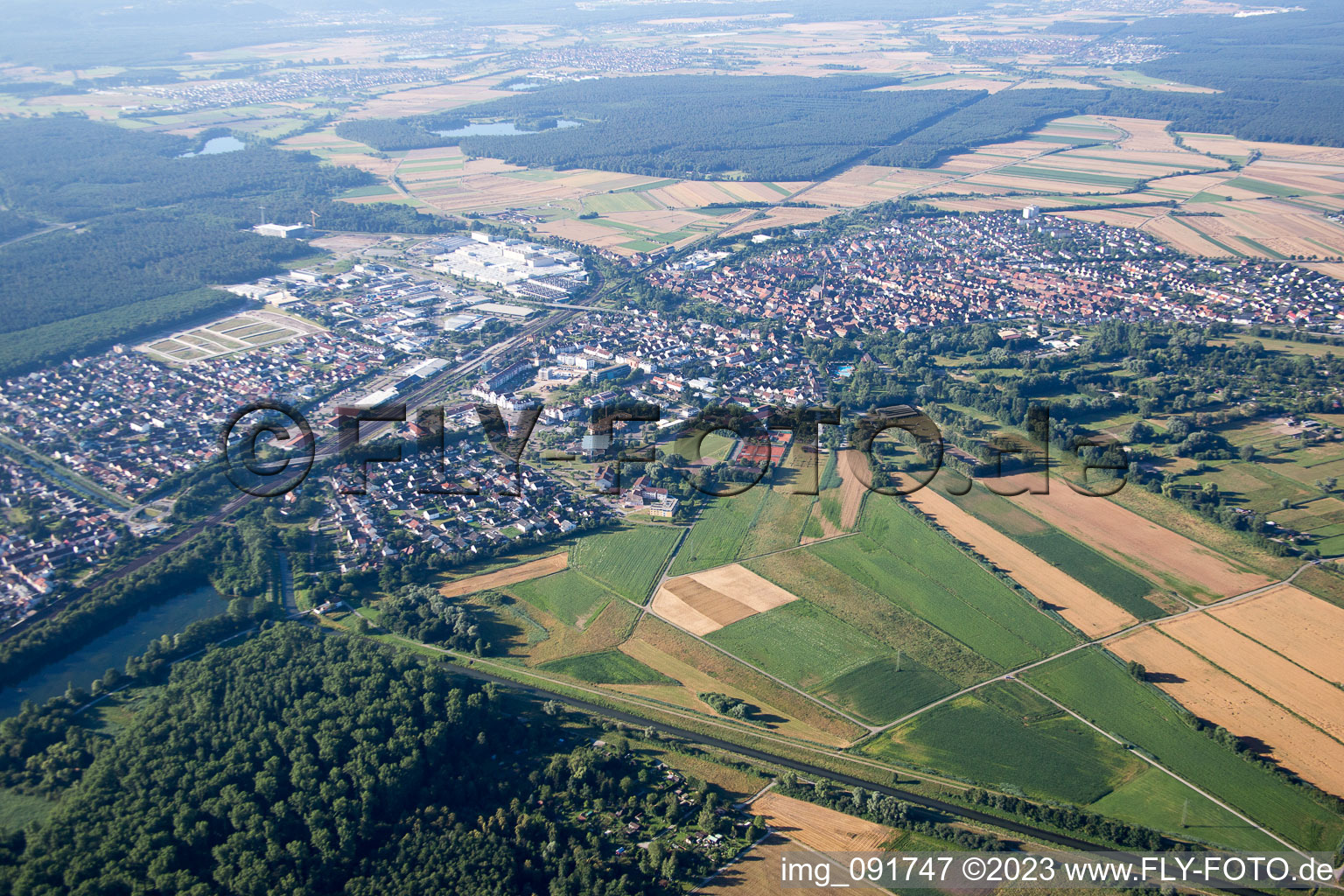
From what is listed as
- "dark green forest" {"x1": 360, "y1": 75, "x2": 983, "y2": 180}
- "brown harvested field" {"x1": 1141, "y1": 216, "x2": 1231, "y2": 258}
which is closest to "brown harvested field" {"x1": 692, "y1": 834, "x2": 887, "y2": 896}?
"brown harvested field" {"x1": 1141, "y1": 216, "x2": 1231, "y2": 258}

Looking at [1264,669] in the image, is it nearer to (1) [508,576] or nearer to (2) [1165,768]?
(2) [1165,768]

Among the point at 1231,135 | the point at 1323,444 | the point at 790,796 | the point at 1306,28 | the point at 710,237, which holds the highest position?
the point at 1306,28

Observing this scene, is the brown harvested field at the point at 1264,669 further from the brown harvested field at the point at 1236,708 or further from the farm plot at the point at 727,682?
the farm plot at the point at 727,682

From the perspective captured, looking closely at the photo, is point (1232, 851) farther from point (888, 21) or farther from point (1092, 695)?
point (888, 21)

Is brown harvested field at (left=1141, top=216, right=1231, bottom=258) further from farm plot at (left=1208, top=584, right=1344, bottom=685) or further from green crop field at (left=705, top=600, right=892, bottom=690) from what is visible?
green crop field at (left=705, top=600, right=892, bottom=690)

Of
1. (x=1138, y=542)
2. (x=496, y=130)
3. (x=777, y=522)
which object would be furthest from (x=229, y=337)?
(x=496, y=130)

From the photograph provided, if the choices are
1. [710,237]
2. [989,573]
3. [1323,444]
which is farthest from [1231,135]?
[989,573]

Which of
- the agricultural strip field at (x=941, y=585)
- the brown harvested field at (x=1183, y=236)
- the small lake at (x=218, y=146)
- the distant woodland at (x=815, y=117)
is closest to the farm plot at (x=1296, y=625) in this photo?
the agricultural strip field at (x=941, y=585)
